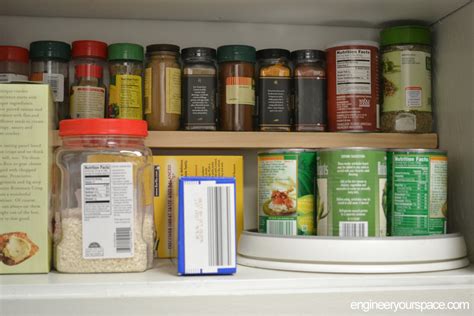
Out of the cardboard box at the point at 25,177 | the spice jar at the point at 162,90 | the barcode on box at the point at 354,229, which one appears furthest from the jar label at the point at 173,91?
the barcode on box at the point at 354,229

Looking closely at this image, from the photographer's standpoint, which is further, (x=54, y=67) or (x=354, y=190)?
(x=54, y=67)

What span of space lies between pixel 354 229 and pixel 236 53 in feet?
1.24

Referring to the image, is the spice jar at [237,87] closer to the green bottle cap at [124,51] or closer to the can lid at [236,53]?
the can lid at [236,53]

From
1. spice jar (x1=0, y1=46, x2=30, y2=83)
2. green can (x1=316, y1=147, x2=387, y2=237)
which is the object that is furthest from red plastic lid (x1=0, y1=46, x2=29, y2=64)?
green can (x1=316, y1=147, x2=387, y2=237)

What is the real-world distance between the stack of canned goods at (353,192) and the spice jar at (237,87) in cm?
12

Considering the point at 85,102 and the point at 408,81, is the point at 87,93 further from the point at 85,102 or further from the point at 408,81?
the point at 408,81

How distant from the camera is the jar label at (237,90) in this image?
111 cm

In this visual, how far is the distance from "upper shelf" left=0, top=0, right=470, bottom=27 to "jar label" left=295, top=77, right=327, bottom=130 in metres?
0.13

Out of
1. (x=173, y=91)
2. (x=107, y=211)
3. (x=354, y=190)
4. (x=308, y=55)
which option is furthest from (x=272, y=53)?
(x=107, y=211)

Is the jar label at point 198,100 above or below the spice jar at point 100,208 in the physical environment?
above

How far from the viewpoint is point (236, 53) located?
110cm

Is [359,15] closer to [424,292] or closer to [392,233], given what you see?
[392,233]

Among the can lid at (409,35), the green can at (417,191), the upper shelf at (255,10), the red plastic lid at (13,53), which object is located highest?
the upper shelf at (255,10)

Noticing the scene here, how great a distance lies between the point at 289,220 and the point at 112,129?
31 cm
